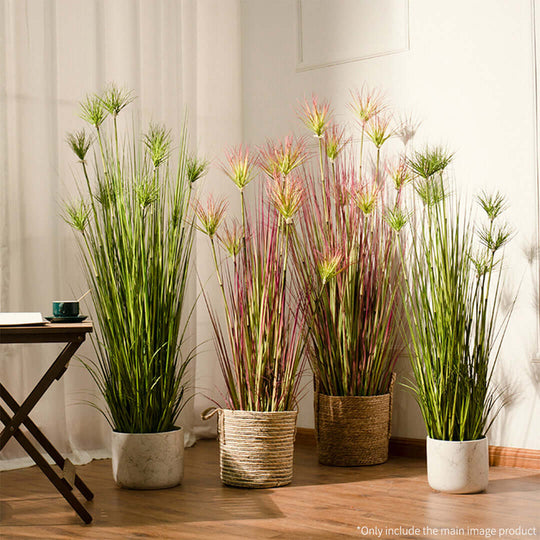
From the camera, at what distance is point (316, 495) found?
2857 mm

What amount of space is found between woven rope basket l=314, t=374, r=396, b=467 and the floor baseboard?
0.74 ft

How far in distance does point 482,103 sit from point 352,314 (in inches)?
42.8

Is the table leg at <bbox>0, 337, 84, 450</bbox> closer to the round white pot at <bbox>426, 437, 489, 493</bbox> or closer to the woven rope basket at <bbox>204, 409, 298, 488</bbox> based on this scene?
the woven rope basket at <bbox>204, 409, 298, 488</bbox>

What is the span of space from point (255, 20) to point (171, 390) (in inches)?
87.8

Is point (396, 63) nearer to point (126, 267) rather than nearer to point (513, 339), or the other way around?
point (513, 339)

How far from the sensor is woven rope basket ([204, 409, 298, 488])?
2.96 m

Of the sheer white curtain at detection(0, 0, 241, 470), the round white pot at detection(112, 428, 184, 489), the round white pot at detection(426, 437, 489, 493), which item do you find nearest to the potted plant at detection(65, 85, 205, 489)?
the round white pot at detection(112, 428, 184, 489)

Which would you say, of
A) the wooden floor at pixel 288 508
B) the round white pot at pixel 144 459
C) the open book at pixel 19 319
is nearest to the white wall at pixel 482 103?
the wooden floor at pixel 288 508

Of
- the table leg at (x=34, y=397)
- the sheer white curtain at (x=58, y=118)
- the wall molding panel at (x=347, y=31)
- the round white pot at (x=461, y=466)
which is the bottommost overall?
the round white pot at (x=461, y=466)

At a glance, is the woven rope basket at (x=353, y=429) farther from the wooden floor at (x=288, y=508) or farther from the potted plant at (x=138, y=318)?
the potted plant at (x=138, y=318)

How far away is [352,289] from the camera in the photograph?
3.40 m

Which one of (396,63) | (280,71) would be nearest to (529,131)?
(396,63)

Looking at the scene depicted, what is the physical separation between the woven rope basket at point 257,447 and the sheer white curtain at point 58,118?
832 millimetres

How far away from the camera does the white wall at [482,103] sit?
130 inches
